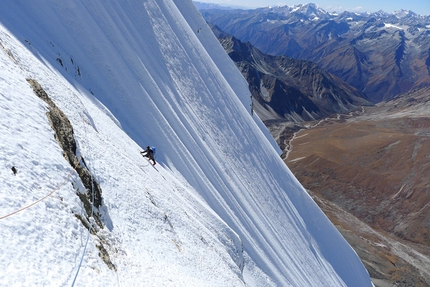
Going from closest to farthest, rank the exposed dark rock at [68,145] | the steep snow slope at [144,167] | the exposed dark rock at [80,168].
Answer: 1. the steep snow slope at [144,167]
2. the exposed dark rock at [80,168]
3. the exposed dark rock at [68,145]

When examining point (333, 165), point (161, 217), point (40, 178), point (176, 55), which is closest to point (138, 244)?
point (161, 217)

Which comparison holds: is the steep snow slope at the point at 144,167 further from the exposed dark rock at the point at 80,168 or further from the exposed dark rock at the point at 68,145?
the exposed dark rock at the point at 68,145

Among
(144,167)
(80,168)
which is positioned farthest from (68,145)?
(144,167)

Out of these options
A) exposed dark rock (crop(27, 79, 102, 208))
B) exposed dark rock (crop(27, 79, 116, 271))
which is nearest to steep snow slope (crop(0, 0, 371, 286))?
exposed dark rock (crop(27, 79, 116, 271))

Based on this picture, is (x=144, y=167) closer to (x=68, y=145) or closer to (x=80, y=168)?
(x=68, y=145)

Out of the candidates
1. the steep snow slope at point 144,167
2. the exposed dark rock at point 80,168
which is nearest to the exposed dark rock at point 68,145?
the exposed dark rock at point 80,168

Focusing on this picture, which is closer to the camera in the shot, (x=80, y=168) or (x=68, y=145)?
(x=80, y=168)

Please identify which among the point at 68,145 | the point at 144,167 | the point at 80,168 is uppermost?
the point at 68,145

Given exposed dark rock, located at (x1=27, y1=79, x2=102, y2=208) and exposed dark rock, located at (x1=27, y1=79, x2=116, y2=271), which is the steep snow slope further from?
exposed dark rock, located at (x1=27, y1=79, x2=102, y2=208)

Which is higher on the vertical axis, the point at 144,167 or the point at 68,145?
the point at 68,145
